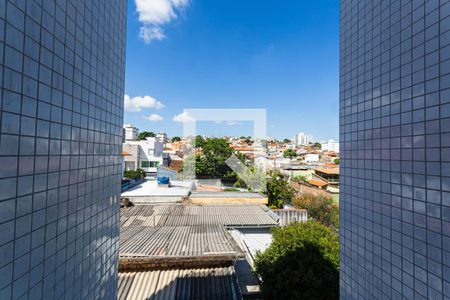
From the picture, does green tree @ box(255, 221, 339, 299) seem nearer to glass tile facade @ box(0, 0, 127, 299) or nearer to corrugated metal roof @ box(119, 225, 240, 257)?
corrugated metal roof @ box(119, 225, 240, 257)

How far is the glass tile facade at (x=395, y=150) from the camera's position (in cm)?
231

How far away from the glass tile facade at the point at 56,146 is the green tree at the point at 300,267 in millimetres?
5319

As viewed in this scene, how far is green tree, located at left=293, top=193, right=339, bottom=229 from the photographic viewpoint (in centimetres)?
1678

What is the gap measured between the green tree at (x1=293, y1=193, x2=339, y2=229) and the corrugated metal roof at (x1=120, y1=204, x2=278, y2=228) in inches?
257

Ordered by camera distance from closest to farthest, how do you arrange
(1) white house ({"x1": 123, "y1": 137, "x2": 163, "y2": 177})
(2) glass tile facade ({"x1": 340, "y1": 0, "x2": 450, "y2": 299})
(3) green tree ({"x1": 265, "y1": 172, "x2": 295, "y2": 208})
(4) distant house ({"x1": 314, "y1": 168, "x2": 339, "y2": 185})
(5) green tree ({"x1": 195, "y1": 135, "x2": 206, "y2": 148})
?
1. (2) glass tile facade ({"x1": 340, "y1": 0, "x2": 450, "y2": 299})
2. (3) green tree ({"x1": 265, "y1": 172, "x2": 295, "y2": 208})
3. (4) distant house ({"x1": 314, "y1": 168, "x2": 339, "y2": 185})
4. (1) white house ({"x1": 123, "y1": 137, "x2": 163, "y2": 177})
5. (5) green tree ({"x1": 195, "y1": 135, "x2": 206, "y2": 148})

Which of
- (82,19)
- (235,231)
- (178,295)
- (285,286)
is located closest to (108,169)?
(82,19)

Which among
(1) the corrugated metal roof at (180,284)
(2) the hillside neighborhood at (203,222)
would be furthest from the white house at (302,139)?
(1) the corrugated metal roof at (180,284)

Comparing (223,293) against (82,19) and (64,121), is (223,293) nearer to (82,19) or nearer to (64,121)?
(64,121)

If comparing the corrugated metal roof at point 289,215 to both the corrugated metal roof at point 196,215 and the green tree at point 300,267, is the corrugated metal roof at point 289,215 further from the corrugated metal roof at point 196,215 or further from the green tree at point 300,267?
the green tree at point 300,267

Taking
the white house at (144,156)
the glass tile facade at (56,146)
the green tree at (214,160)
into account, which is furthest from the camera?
the green tree at (214,160)

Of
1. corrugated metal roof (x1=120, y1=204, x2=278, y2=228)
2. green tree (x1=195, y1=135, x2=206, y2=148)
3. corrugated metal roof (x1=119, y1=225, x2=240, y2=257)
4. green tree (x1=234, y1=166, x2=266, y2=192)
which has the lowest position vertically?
corrugated metal roof (x1=120, y1=204, x2=278, y2=228)

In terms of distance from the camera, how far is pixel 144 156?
27781mm

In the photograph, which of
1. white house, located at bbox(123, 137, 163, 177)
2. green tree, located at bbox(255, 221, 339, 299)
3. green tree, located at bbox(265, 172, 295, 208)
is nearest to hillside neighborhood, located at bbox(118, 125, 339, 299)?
green tree, located at bbox(265, 172, 295, 208)

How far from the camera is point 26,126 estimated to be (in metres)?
1.77
